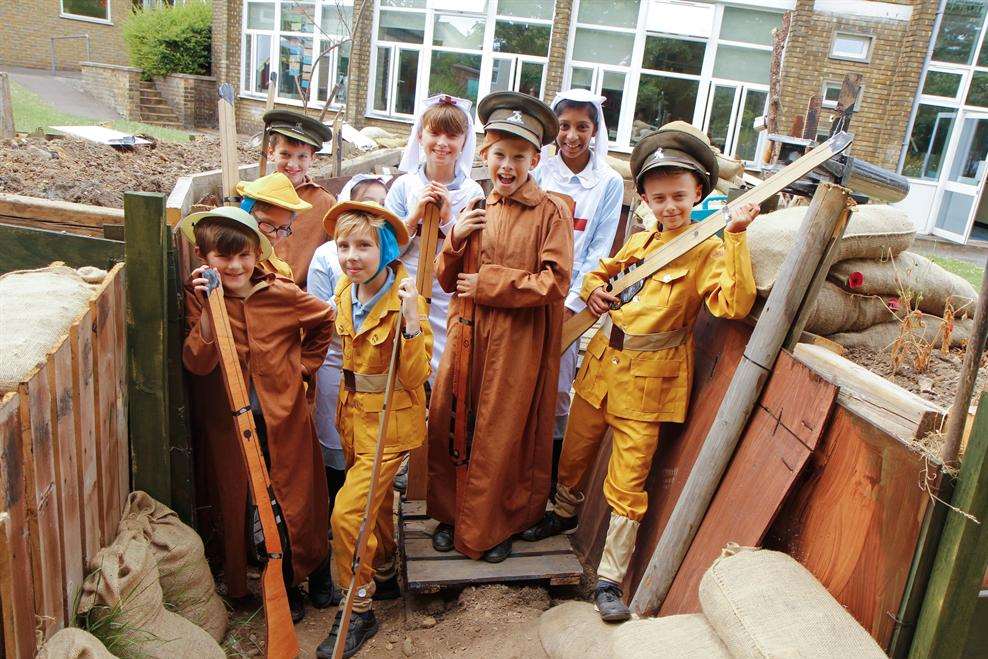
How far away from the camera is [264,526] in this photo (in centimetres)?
298

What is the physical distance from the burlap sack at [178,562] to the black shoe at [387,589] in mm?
681

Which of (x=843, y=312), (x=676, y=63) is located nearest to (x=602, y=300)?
(x=843, y=312)

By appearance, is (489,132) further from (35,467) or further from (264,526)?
(35,467)

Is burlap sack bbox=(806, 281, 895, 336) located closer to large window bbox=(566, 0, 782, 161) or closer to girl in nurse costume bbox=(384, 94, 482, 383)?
girl in nurse costume bbox=(384, 94, 482, 383)

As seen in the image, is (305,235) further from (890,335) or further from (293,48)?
(293,48)

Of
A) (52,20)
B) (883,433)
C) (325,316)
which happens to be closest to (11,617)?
(325,316)

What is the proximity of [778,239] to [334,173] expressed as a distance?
454cm

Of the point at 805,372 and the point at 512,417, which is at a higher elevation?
the point at 805,372

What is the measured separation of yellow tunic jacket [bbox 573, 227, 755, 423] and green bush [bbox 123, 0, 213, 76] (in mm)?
19921

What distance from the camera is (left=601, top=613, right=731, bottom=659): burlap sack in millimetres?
2184

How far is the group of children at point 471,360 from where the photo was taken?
3037 mm

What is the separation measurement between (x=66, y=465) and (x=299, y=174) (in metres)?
2.36

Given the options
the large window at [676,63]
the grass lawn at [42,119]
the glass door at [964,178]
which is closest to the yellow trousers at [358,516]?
the grass lawn at [42,119]

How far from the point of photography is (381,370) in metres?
3.13
